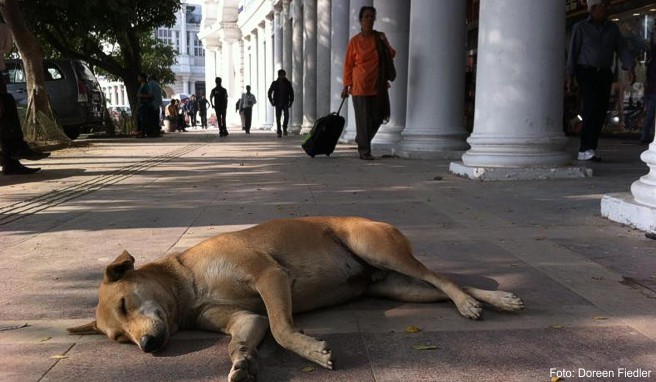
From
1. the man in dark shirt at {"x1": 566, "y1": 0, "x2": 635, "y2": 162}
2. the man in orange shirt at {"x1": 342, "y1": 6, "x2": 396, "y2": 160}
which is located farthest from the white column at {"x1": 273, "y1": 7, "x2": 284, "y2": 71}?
the man in dark shirt at {"x1": 566, "y1": 0, "x2": 635, "y2": 162}

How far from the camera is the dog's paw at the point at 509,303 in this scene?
288 centimetres

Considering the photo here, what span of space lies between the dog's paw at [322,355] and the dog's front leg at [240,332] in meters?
0.22

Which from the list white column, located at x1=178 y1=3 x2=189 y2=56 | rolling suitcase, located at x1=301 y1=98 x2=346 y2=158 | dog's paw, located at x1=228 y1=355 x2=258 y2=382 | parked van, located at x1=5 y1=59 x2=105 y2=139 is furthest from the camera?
white column, located at x1=178 y1=3 x2=189 y2=56

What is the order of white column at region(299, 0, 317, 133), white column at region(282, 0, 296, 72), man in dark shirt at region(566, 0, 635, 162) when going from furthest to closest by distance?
white column at region(282, 0, 296, 72) → white column at region(299, 0, 317, 133) → man in dark shirt at region(566, 0, 635, 162)

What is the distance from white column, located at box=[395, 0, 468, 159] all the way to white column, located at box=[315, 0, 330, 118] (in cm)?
879

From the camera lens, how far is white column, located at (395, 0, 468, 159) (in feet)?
32.5

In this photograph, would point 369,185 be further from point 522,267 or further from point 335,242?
point 335,242

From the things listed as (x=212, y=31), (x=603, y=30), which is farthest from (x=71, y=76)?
(x=212, y=31)

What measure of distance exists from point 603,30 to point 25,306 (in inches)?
330

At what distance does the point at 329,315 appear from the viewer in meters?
3.02

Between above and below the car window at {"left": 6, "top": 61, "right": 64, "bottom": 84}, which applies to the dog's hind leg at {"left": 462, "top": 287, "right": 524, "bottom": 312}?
below

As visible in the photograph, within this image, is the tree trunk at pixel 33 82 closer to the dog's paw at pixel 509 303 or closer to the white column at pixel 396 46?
the white column at pixel 396 46

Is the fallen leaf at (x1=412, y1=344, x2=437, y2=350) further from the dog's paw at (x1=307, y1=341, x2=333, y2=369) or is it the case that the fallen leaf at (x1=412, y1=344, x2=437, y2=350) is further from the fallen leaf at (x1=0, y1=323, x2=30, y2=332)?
the fallen leaf at (x1=0, y1=323, x2=30, y2=332)

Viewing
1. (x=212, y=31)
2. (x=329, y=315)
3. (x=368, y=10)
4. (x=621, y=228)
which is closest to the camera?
→ (x=329, y=315)
